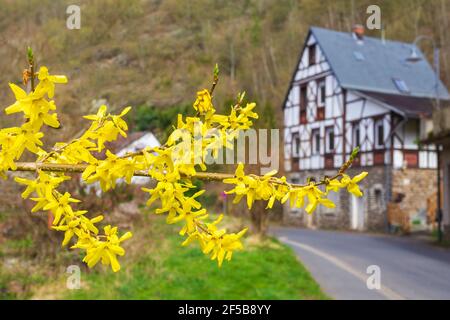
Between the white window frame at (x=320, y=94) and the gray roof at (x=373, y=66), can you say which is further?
the white window frame at (x=320, y=94)

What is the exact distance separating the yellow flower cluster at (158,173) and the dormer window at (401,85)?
24761mm

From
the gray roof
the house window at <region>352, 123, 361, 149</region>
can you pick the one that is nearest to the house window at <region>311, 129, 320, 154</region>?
the house window at <region>352, 123, 361, 149</region>

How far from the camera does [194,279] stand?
8.04 meters

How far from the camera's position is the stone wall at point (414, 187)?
848 inches

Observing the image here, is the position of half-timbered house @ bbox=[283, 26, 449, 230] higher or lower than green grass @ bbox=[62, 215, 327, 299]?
higher

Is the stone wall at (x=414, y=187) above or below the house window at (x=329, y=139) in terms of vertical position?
below

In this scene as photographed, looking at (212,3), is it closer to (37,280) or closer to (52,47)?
(52,47)

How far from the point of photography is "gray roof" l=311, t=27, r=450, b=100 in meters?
23.9

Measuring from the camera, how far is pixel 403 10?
109 feet

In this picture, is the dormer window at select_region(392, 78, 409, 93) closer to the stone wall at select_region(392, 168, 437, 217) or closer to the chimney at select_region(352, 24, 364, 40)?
the chimney at select_region(352, 24, 364, 40)

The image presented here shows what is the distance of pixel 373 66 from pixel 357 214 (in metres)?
6.77

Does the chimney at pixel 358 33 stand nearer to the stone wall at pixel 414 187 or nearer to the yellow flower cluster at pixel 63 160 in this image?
the stone wall at pixel 414 187

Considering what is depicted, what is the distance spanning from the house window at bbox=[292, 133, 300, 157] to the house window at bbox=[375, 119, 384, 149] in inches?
184

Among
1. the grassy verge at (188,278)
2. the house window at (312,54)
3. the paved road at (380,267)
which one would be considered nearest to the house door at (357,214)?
the paved road at (380,267)
